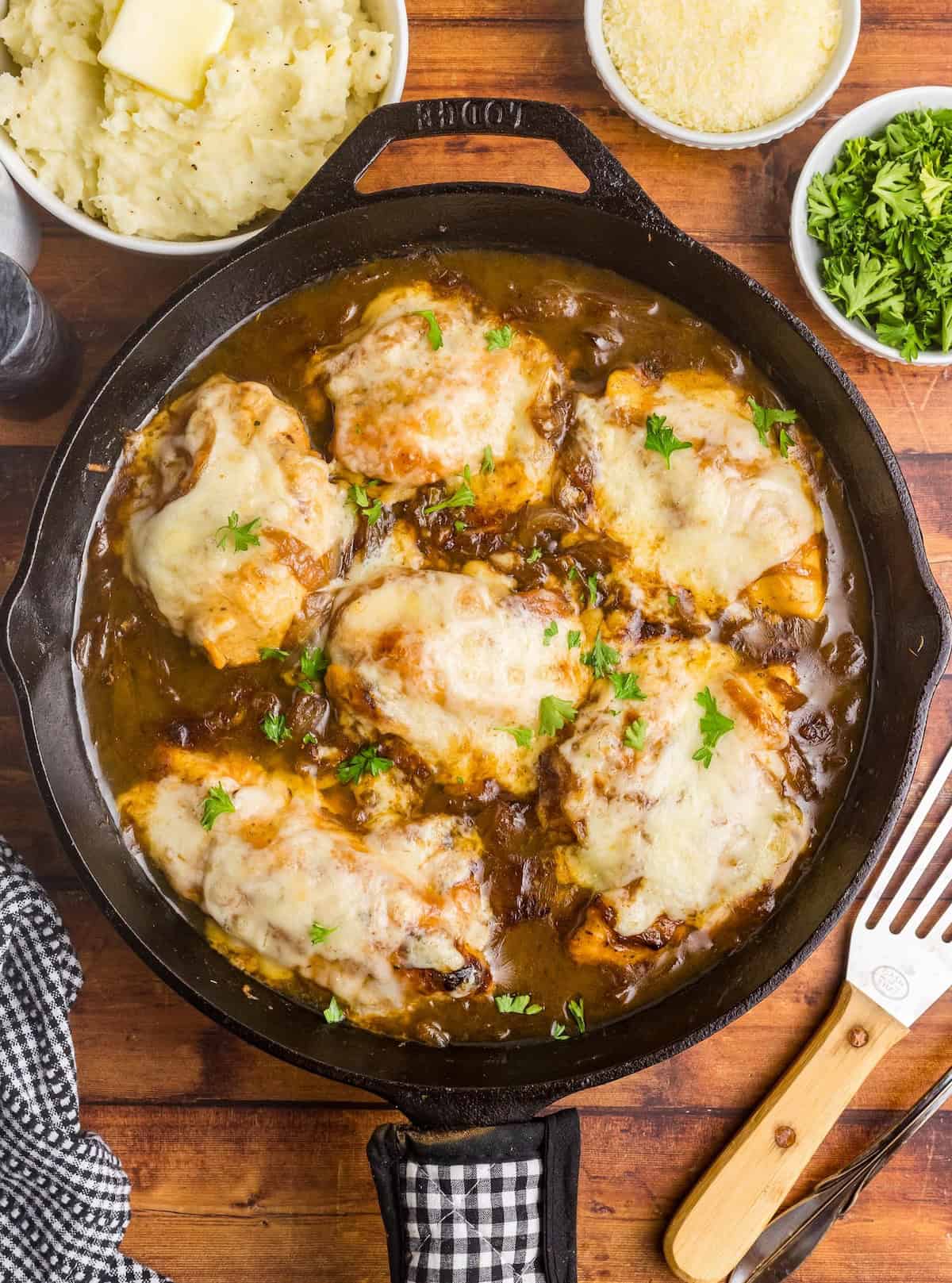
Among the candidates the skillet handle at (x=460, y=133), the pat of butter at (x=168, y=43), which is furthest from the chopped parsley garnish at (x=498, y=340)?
the pat of butter at (x=168, y=43)

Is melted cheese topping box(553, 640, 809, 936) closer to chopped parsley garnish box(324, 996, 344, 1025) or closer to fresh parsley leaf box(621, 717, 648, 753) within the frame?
fresh parsley leaf box(621, 717, 648, 753)

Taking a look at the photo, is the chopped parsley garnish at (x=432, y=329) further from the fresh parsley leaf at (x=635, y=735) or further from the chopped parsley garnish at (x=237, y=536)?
the fresh parsley leaf at (x=635, y=735)

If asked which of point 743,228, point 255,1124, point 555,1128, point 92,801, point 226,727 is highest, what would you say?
point 743,228

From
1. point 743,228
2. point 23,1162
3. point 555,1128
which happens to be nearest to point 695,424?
point 743,228

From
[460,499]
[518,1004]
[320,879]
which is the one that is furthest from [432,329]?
[518,1004]

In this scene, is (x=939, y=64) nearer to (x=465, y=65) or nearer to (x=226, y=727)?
(x=465, y=65)

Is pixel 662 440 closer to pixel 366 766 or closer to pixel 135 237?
pixel 366 766
